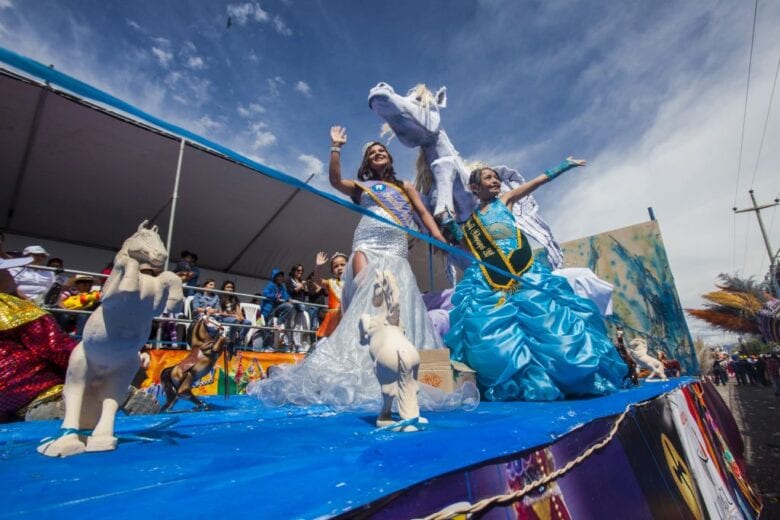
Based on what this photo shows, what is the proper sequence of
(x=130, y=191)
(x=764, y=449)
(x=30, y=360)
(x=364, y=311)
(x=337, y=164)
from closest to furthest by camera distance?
A: (x=30, y=360) < (x=364, y=311) < (x=337, y=164) < (x=764, y=449) < (x=130, y=191)

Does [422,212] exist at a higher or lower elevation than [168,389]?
higher

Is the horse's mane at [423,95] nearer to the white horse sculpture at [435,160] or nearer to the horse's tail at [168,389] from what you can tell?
the white horse sculpture at [435,160]

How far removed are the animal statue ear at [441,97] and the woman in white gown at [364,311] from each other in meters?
1.36

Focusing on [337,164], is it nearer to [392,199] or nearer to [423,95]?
[392,199]

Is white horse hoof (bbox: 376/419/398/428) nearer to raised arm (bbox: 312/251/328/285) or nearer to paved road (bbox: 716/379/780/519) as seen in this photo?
raised arm (bbox: 312/251/328/285)

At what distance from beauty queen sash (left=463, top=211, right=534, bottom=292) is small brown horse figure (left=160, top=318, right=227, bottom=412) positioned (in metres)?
1.82

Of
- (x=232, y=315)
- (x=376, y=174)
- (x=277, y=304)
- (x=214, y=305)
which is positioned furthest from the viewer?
(x=277, y=304)

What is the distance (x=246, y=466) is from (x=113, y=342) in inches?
20.5

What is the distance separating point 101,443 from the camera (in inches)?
38.0

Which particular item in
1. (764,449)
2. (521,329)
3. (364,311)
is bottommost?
(764,449)

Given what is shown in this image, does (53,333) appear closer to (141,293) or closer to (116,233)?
(141,293)

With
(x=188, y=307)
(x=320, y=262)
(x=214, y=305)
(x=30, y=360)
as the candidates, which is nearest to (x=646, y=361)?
(x=320, y=262)

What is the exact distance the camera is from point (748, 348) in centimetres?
2581

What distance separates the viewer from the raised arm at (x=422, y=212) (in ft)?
9.07
